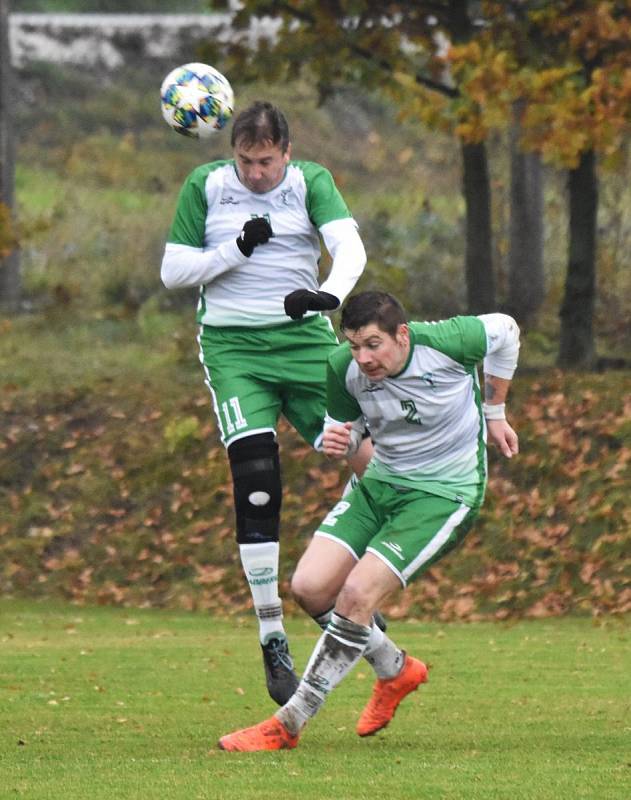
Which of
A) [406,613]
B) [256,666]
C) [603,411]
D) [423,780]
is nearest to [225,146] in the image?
[603,411]

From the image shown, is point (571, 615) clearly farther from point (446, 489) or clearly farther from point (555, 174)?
point (555, 174)

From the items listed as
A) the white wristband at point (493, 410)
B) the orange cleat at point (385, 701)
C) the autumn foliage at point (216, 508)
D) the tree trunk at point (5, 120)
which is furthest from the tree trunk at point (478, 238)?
the orange cleat at point (385, 701)

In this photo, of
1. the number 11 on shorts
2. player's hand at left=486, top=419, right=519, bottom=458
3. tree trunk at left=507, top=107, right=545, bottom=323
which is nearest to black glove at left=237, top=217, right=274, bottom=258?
the number 11 on shorts

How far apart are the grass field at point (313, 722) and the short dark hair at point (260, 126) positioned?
268 centimetres

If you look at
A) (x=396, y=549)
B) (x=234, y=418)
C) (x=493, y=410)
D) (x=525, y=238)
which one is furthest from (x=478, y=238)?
(x=396, y=549)

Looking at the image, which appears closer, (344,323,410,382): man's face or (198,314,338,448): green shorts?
(344,323,410,382): man's face

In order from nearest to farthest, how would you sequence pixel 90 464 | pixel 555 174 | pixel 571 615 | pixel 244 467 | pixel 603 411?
pixel 244 467
pixel 571 615
pixel 603 411
pixel 90 464
pixel 555 174

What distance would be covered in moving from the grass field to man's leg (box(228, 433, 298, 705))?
2.04 ft

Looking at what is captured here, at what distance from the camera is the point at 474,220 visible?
19.2 meters

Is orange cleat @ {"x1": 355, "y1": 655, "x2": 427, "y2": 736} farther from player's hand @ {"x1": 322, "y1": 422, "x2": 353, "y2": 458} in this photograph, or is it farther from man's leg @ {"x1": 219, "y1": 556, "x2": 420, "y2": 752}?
player's hand @ {"x1": 322, "y1": 422, "x2": 353, "y2": 458}

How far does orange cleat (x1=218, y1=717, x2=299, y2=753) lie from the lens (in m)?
8.12

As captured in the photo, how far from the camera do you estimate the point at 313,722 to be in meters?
9.45

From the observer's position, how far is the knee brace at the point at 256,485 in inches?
356

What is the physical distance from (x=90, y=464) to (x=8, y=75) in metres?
5.67
